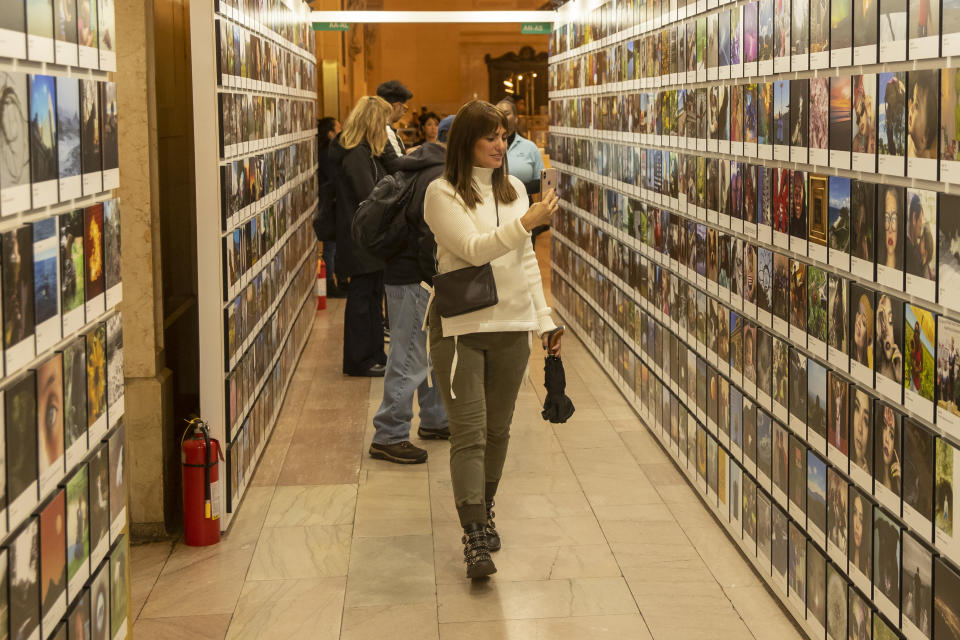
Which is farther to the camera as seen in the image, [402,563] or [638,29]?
[638,29]

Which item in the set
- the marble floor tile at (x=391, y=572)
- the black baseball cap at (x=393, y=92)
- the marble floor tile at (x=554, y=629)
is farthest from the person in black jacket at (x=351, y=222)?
the marble floor tile at (x=554, y=629)

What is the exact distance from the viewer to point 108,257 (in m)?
2.81

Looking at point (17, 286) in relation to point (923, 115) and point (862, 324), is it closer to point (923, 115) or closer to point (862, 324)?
point (923, 115)

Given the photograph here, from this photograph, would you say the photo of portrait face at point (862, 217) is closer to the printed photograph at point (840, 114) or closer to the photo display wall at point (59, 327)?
the printed photograph at point (840, 114)

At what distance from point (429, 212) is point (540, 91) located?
22703mm

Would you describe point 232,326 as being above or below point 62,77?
below

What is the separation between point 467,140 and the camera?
4113mm

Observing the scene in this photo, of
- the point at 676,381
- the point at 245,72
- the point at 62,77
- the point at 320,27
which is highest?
the point at 320,27

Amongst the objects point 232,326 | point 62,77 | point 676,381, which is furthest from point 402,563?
point 62,77

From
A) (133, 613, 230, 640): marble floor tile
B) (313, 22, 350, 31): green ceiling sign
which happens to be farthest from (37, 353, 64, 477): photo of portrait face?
(313, 22, 350, 31): green ceiling sign

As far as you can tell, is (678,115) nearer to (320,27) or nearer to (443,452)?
(443,452)

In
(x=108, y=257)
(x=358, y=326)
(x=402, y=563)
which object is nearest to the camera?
(x=108, y=257)

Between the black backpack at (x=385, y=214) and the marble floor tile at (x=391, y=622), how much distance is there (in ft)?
5.87

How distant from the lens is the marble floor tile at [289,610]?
3.82 meters
